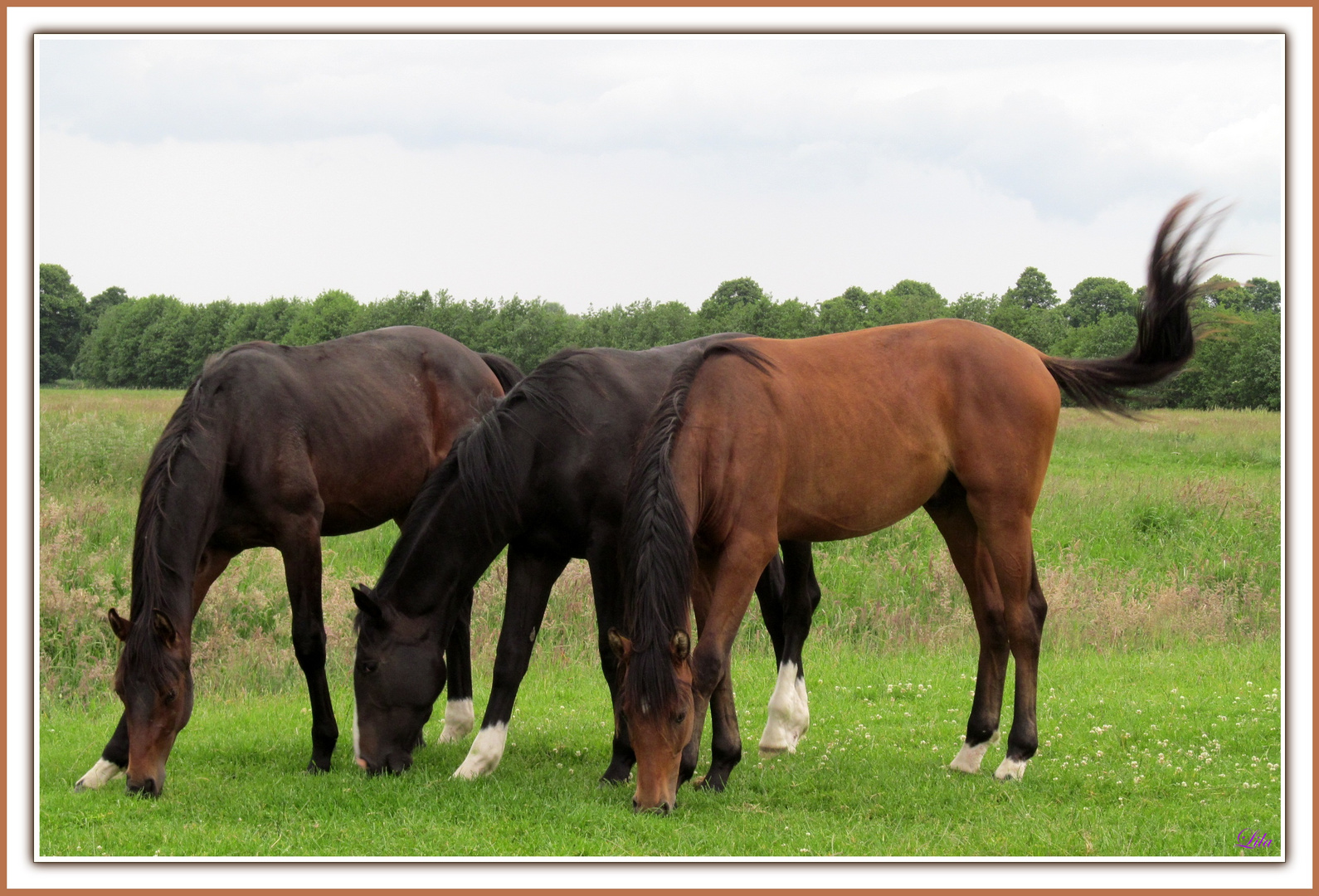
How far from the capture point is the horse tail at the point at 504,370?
8.28 meters

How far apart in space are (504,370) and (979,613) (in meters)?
4.01

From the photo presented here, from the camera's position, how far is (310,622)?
6.22m

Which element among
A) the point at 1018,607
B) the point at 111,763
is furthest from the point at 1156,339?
the point at 111,763

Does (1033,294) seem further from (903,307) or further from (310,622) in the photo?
(310,622)

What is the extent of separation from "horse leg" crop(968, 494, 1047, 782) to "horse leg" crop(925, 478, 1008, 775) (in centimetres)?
16

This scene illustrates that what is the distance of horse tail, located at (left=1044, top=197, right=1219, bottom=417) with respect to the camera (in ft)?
20.9

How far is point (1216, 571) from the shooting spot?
13250 mm

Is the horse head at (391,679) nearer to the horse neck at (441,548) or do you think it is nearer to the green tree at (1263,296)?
the horse neck at (441,548)

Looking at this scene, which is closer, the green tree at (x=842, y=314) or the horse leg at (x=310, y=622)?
the horse leg at (x=310, y=622)

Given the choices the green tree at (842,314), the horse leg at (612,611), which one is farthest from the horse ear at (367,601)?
the green tree at (842,314)

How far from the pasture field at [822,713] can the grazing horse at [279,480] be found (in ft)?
1.81

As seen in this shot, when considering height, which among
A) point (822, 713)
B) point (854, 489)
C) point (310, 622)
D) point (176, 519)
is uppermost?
point (854, 489)
